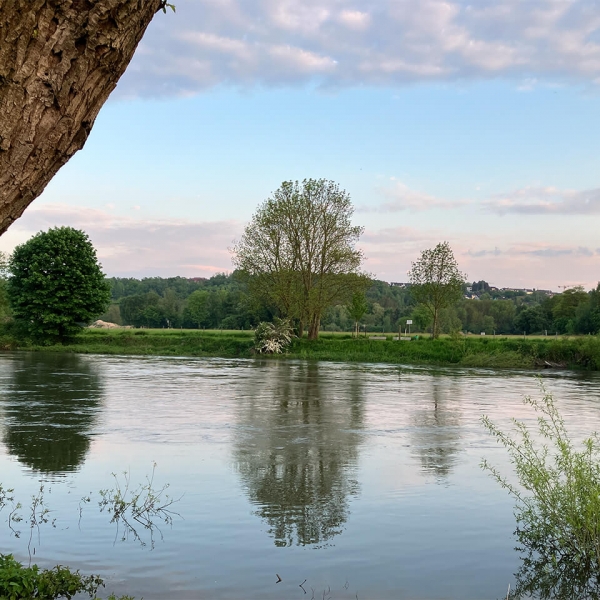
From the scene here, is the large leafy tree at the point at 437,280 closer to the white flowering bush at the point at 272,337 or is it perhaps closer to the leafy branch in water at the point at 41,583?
the white flowering bush at the point at 272,337

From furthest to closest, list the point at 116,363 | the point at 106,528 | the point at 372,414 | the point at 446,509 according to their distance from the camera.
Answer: the point at 116,363 → the point at 372,414 → the point at 446,509 → the point at 106,528

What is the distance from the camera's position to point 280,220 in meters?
52.2

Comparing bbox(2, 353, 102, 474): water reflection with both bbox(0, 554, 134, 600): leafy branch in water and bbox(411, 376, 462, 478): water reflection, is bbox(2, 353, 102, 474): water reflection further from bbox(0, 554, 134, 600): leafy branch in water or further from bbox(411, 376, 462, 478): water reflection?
bbox(411, 376, 462, 478): water reflection

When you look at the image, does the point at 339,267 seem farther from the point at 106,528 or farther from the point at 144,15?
the point at 144,15

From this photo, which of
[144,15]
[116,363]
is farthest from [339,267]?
[144,15]

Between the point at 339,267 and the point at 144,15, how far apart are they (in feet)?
160

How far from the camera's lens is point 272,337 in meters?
48.2

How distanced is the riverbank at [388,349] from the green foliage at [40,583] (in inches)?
1462

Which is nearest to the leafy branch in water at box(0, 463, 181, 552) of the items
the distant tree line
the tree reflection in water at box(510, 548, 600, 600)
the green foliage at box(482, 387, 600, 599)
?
the tree reflection in water at box(510, 548, 600, 600)

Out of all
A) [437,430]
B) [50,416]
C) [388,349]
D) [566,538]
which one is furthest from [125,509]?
[388,349]

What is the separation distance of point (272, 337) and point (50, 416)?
32048 mm

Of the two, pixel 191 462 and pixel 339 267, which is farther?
pixel 339 267

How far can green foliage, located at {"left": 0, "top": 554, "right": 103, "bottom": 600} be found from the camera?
17.2 ft

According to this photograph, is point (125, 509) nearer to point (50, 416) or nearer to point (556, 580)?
point (556, 580)
